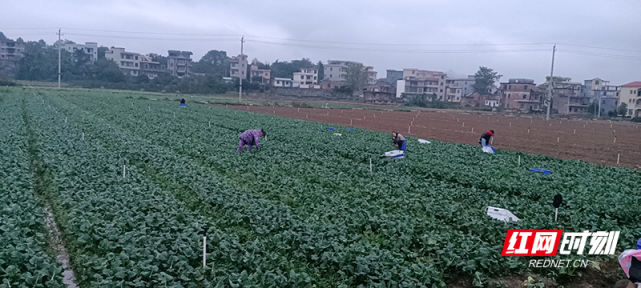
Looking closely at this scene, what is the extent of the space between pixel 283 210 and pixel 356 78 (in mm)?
103435

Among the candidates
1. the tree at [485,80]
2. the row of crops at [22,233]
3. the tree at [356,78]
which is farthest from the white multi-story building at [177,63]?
the row of crops at [22,233]

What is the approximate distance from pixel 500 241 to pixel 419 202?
2.93 m

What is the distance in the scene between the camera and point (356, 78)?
367 ft

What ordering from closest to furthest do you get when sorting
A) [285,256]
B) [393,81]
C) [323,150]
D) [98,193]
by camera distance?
[285,256] < [98,193] < [323,150] < [393,81]

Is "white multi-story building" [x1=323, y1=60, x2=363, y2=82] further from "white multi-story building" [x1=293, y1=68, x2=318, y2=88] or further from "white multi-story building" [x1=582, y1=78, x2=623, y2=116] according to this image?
"white multi-story building" [x1=582, y1=78, x2=623, y2=116]

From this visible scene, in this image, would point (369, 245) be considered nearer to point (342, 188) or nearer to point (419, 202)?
point (419, 202)

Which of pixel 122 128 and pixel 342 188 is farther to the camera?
pixel 122 128

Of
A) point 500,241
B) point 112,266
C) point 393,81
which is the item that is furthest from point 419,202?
point 393,81

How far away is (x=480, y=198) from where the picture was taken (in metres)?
12.6

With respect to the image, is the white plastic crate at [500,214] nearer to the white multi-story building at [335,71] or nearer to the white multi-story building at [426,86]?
the white multi-story building at [426,86]

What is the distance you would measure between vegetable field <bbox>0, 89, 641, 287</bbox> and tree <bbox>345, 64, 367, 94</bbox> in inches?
3656

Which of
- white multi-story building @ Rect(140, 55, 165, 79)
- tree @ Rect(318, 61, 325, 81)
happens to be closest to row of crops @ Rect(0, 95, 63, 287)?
white multi-story building @ Rect(140, 55, 165, 79)

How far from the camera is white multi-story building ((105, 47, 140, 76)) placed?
11669 cm

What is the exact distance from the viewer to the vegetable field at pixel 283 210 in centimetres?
749
